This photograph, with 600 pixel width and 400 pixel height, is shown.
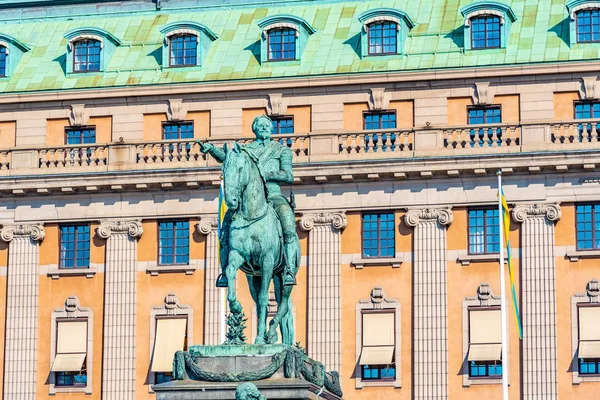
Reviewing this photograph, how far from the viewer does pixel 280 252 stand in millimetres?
34344

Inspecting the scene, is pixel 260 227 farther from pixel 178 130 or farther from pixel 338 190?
pixel 178 130

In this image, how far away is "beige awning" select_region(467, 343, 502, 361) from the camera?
68375 mm

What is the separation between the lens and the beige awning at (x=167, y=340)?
71.2 meters

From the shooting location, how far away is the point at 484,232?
69812 millimetres

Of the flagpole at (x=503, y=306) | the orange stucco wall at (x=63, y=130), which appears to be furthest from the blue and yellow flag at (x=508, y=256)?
the orange stucco wall at (x=63, y=130)

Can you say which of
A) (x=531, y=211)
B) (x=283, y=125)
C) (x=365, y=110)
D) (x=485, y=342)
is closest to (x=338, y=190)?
(x=365, y=110)

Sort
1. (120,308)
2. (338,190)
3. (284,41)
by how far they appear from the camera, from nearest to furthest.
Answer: (338,190), (120,308), (284,41)

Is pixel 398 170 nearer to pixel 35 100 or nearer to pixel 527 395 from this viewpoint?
pixel 527 395

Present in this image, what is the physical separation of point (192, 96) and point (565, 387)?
18.4 metres

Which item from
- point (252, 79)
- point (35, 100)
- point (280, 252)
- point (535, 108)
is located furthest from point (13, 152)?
point (280, 252)

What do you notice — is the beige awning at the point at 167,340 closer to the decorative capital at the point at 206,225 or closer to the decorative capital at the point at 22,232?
the decorative capital at the point at 206,225

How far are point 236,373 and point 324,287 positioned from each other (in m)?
38.7

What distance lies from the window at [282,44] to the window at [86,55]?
22.8ft

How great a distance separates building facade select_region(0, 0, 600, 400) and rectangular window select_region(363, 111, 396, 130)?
0.15 m
